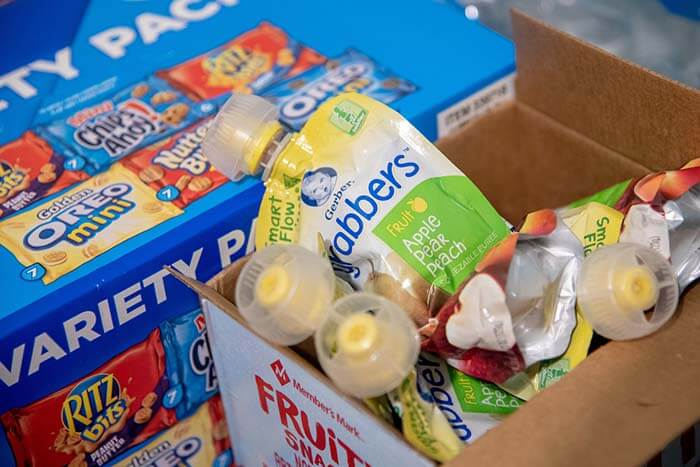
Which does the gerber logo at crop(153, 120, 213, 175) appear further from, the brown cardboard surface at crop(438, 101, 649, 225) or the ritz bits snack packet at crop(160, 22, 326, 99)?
the brown cardboard surface at crop(438, 101, 649, 225)

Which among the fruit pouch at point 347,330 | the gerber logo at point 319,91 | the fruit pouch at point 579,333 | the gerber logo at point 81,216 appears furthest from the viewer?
the gerber logo at point 319,91

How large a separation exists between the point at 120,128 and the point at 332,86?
0.22m

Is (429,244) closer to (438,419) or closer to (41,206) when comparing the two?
(438,419)

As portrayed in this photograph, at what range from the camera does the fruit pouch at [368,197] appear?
716 millimetres

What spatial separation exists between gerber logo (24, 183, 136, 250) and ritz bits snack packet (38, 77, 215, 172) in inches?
1.6

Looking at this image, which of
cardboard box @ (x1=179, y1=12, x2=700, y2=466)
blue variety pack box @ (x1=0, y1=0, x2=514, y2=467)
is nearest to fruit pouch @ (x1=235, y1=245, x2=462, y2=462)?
cardboard box @ (x1=179, y1=12, x2=700, y2=466)

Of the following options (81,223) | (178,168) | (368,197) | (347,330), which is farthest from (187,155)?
(347,330)

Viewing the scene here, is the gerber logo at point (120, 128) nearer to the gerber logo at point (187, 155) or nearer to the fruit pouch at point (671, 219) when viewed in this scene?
the gerber logo at point (187, 155)

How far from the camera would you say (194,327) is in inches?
33.7

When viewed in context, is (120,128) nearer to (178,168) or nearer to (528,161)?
(178,168)

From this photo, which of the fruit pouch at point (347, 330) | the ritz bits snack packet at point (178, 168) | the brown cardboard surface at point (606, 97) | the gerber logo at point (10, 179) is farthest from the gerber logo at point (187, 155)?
the brown cardboard surface at point (606, 97)

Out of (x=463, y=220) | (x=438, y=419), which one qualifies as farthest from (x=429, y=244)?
(x=438, y=419)

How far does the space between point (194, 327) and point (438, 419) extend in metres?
0.29

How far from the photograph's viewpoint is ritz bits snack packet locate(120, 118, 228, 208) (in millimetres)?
845
